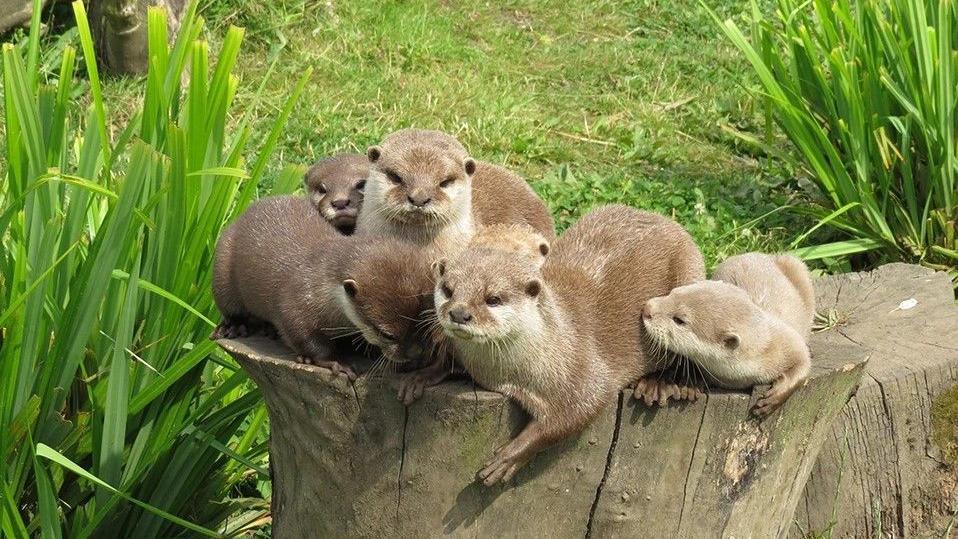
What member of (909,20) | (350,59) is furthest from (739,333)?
(350,59)

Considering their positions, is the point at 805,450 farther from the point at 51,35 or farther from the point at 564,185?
the point at 51,35

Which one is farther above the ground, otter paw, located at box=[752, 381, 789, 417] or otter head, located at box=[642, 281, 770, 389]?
otter head, located at box=[642, 281, 770, 389]

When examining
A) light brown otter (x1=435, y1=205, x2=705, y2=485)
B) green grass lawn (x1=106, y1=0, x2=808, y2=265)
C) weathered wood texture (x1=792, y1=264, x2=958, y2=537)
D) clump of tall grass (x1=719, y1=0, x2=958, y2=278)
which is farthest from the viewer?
green grass lawn (x1=106, y1=0, x2=808, y2=265)

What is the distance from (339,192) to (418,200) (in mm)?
437

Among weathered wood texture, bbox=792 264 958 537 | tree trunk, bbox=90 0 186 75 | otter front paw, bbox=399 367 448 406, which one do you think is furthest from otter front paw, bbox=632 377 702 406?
tree trunk, bbox=90 0 186 75

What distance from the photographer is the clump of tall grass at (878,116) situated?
5.50m

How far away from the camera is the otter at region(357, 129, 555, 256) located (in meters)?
3.25

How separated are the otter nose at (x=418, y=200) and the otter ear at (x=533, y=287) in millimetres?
547

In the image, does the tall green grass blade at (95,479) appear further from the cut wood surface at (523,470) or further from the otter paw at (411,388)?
the otter paw at (411,388)

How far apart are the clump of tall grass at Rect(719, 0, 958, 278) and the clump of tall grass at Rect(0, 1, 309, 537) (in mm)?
3090

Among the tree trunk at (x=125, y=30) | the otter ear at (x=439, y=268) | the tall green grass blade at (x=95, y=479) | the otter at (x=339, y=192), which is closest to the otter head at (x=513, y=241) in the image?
the otter ear at (x=439, y=268)

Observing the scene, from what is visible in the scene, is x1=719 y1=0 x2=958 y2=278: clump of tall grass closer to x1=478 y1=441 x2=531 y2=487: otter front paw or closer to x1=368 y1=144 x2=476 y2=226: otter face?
x1=368 y1=144 x2=476 y2=226: otter face

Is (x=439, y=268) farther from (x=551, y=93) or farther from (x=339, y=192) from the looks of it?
(x=551, y=93)

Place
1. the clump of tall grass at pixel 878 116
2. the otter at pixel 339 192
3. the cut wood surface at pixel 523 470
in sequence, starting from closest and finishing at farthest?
the cut wood surface at pixel 523 470, the otter at pixel 339 192, the clump of tall grass at pixel 878 116
